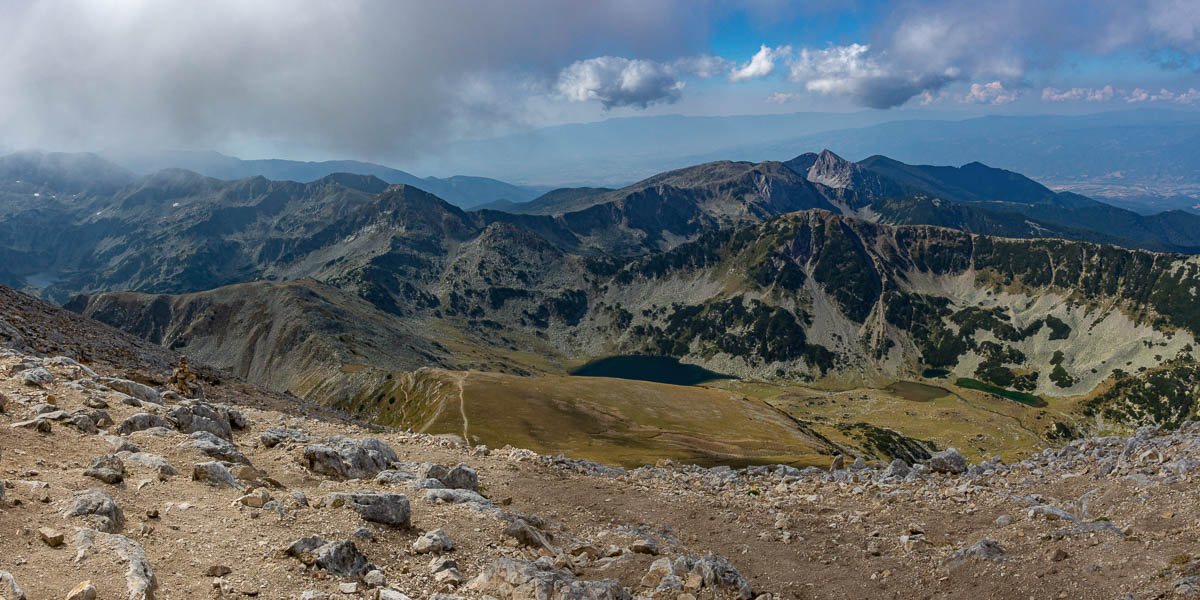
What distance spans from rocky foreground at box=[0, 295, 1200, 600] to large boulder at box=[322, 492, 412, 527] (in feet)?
0.21

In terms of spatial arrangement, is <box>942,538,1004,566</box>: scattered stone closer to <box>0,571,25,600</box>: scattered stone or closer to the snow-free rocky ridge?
the snow-free rocky ridge

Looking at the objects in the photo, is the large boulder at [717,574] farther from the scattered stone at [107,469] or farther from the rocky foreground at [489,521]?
the scattered stone at [107,469]

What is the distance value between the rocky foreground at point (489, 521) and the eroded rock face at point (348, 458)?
9 centimetres

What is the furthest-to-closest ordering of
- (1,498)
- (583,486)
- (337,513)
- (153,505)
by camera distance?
(583,486)
(337,513)
(153,505)
(1,498)

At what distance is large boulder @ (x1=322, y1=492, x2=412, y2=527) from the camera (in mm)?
17500

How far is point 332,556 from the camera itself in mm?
14219

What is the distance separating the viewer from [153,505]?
51.9 feet

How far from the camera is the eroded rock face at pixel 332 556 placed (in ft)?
46.1

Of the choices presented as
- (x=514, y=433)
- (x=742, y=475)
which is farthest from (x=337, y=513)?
(x=514, y=433)

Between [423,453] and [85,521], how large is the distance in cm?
1760

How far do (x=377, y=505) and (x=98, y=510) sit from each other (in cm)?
670

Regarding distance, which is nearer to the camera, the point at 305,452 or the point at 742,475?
the point at 305,452

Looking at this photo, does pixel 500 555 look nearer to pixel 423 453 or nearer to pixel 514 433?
pixel 423 453

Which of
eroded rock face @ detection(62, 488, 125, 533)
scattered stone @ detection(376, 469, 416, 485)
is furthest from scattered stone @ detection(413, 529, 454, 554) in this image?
eroded rock face @ detection(62, 488, 125, 533)
